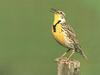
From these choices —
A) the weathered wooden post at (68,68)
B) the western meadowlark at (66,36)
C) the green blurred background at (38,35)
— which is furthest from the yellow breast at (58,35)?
the green blurred background at (38,35)

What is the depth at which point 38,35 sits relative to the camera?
1255 centimetres

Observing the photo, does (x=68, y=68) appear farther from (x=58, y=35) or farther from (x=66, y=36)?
(x=66, y=36)

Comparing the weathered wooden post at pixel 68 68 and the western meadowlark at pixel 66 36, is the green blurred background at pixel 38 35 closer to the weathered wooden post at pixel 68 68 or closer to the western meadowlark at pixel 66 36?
the western meadowlark at pixel 66 36

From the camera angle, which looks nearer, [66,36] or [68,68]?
[68,68]

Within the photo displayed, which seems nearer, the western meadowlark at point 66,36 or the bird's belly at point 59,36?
the bird's belly at point 59,36

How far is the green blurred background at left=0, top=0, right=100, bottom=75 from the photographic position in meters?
11.0

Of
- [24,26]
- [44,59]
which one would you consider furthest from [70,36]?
[24,26]

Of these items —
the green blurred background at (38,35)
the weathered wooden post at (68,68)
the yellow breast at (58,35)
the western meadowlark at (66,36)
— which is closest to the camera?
the weathered wooden post at (68,68)

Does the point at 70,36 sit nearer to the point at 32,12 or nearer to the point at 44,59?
the point at 44,59

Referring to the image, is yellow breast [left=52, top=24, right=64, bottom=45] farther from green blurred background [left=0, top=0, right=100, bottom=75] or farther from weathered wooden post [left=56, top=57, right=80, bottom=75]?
green blurred background [left=0, top=0, right=100, bottom=75]

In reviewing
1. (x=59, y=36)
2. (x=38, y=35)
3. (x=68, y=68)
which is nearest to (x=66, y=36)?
(x=59, y=36)

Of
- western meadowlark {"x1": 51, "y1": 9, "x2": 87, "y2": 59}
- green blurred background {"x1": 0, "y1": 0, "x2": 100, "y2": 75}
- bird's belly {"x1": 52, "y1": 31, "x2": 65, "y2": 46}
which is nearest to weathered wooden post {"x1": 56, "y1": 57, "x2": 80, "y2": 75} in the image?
bird's belly {"x1": 52, "y1": 31, "x2": 65, "y2": 46}

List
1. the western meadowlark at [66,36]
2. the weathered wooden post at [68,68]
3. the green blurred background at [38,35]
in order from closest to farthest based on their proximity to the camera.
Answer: the weathered wooden post at [68,68]
the western meadowlark at [66,36]
the green blurred background at [38,35]

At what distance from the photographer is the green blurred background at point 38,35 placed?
11031 mm
